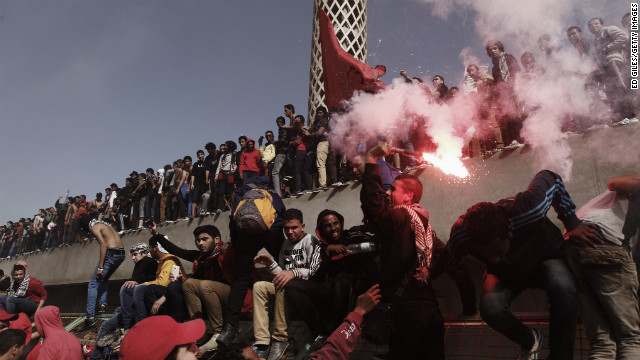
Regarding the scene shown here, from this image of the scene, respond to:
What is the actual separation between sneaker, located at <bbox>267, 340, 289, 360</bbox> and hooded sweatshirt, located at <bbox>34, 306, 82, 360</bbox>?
2.32 meters

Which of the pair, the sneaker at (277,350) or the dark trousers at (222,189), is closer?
the sneaker at (277,350)

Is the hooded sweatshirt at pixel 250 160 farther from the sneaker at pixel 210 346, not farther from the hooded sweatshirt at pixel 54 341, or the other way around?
the sneaker at pixel 210 346

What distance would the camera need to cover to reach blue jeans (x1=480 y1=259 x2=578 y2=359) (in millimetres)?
2641

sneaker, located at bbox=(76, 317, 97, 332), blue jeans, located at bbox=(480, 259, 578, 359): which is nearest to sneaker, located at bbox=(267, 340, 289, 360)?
blue jeans, located at bbox=(480, 259, 578, 359)

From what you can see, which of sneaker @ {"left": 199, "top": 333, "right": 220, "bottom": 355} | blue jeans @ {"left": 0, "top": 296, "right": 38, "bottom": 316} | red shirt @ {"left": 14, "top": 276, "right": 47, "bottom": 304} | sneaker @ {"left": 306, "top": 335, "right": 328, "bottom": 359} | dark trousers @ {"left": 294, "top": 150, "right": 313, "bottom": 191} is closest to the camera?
sneaker @ {"left": 306, "top": 335, "right": 328, "bottom": 359}

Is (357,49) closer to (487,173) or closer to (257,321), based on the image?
(487,173)

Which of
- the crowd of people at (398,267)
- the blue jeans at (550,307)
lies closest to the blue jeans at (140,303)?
the crowd of people at (398,267)

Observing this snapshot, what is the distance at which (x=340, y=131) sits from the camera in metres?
6.77

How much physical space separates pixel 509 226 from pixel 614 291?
0.71m

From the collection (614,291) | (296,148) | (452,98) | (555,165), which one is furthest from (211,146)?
(614,291)

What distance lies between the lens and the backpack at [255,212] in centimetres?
415

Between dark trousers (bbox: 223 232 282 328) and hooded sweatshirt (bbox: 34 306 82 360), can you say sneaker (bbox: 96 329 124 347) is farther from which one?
dark trousers (bbox: 223 232 282 328)

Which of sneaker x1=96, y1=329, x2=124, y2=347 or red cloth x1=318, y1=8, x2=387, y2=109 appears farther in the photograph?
red cloth x1=318, y1=8, x2=387, y2=109

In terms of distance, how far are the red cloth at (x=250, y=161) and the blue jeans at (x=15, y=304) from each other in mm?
4407
